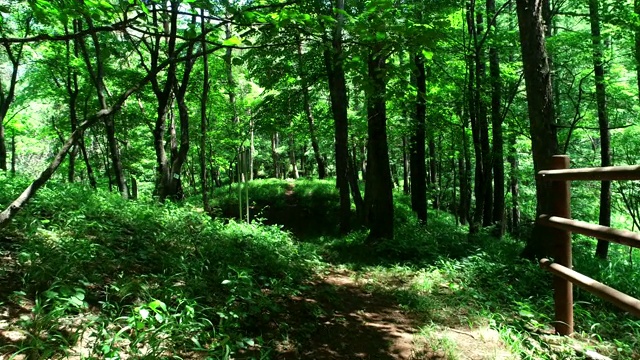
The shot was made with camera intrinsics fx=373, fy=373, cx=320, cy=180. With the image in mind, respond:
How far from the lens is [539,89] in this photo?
587 centimetres

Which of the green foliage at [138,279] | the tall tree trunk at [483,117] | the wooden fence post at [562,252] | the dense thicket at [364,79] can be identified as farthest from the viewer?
the tall tree trunk at [483,117]

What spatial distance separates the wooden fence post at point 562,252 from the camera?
11.7ft

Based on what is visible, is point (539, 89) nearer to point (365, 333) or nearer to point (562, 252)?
point (562, 252)

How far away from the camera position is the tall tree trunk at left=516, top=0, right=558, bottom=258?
5.82 meters

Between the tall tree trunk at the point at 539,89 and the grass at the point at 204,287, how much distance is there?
1.63 meters

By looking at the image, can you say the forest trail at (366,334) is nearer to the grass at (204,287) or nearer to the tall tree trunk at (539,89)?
the grass at (204,287)

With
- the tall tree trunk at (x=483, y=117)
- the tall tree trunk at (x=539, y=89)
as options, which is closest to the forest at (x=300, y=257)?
the tall tree trunk at (x=539, y=89)

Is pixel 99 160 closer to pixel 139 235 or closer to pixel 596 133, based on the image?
pixel 139 235

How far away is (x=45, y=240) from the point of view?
435 cm

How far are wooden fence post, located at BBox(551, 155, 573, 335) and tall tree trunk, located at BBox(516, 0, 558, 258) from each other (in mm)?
2403

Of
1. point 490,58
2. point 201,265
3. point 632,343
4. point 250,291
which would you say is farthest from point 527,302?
point 490,58

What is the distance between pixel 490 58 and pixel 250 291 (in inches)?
411

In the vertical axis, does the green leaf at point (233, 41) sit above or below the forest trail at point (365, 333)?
above

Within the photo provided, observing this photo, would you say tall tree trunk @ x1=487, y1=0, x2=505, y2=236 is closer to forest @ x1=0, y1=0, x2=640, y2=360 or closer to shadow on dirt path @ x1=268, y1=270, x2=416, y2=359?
forest @ x1=0, y1=0, x2=640, y2=360
